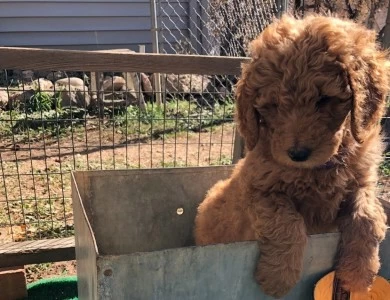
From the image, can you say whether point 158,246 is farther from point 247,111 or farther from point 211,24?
point 211,24

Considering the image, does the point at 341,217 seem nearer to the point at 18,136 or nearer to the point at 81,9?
the point at 18,136

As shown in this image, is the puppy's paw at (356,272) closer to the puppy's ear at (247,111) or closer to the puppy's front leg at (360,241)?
the puppy's front leg at (360,241)

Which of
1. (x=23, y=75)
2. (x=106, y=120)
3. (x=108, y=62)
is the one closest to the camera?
(x=108, y=62)

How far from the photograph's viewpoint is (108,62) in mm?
3129

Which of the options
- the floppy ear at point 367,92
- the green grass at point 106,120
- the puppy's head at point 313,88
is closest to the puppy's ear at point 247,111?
the puppy's head at point 313,88

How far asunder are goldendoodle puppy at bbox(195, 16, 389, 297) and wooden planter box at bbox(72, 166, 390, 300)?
0.10 m

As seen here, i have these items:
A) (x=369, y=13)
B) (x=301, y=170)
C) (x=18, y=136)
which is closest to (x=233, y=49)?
(x=369, y=13)

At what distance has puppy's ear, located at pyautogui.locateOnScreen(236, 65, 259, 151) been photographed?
2.32 meters

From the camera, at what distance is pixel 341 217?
237cm

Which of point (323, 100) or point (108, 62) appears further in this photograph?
point (108, 62)

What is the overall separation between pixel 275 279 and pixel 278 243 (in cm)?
18

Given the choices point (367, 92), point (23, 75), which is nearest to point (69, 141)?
point (23, 75)

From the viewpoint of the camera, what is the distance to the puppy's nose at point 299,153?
2086mm

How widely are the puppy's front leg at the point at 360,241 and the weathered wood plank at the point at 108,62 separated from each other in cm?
145
